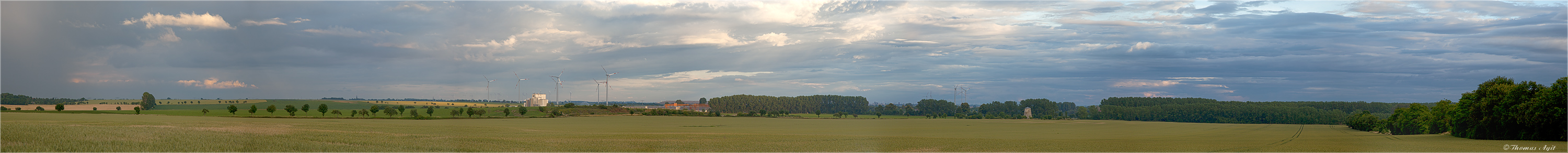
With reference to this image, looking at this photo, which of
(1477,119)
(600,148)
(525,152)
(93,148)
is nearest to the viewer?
(93,148)

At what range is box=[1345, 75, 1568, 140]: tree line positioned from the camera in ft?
141

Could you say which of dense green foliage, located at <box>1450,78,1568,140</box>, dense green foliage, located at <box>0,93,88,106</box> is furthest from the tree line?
dense green foliage, located at <box>0,93,88,106</box>

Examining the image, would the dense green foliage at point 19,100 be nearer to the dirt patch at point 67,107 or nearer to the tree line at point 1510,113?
the dirt patch at point 67,107

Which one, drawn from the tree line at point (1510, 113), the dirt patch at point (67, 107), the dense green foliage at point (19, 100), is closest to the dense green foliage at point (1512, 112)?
the tree line at point (1510, 113)

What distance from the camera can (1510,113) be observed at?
45250mm

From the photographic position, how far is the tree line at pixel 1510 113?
1688 inches

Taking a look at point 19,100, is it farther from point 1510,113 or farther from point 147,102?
point 1510,113

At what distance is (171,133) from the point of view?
28969 mm

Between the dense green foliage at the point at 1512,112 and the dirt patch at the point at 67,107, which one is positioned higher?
the dirt patch at the point at 67,107

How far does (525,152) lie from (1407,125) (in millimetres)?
91429

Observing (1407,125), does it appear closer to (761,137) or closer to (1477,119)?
(1477,119)

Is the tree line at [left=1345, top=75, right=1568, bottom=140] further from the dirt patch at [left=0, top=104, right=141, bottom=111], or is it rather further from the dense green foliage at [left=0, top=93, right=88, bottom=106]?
the dense green foliage at [left=0, top=93, right=88, bottom=106]

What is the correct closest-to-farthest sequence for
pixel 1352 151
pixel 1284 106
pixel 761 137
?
1. pixel 1352 151
2. pixel 761 137
3. pixel 1284 106

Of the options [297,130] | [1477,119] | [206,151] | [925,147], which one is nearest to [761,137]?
[925,147]
